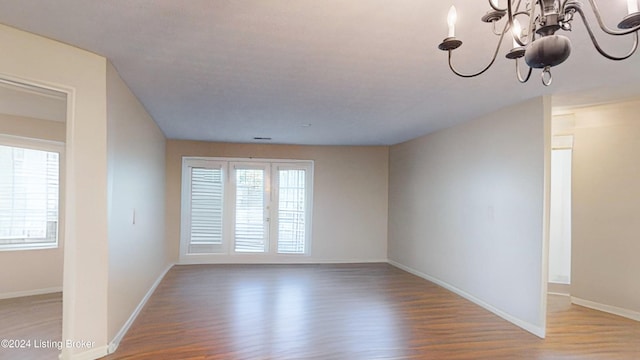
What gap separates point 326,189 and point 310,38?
193 inches

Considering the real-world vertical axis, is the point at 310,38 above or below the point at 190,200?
above

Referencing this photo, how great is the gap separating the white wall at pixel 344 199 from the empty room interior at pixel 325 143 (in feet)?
1.33

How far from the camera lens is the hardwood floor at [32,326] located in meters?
2.86

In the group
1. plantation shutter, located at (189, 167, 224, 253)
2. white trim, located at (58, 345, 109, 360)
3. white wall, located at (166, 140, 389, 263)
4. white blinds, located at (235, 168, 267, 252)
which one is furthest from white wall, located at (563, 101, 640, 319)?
plantation shutter, located at (189, 167, 224, 253)

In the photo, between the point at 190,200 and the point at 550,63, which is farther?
the point at 190,200

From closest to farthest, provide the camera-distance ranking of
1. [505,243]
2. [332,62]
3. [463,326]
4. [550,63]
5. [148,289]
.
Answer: [550,63]
[332,62]
[463,326]
[505,243]
[148,289]

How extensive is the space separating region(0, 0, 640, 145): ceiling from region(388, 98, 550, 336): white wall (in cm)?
35

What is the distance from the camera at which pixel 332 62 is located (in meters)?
2.58

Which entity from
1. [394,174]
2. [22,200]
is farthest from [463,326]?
[22,200]

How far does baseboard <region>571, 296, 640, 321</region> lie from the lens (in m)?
3.95

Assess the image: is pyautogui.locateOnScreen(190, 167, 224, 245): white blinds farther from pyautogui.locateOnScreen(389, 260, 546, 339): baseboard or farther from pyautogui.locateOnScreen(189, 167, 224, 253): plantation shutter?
pyautogui.locateOnScreen(389, 260, 546, 339): baseboard

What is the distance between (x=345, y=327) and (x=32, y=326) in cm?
309

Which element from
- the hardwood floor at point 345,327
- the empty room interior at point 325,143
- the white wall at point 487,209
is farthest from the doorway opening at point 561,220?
the white wall at point 487,209

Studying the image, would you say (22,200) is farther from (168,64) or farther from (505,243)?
(505,243)
